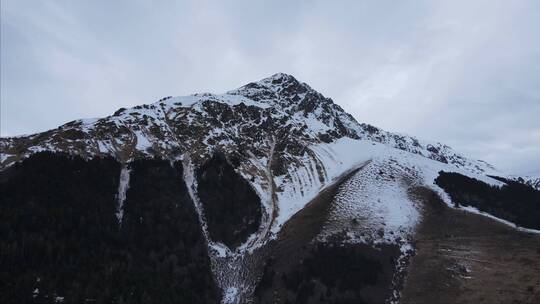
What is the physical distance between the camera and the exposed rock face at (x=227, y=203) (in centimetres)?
9475

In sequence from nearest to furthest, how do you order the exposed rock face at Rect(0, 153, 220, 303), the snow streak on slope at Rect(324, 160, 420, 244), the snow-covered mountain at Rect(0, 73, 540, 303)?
the exposed rock face at Rect(0, 153, 220, 303)
the snow-covered mountain at Rect(0, 73, 540, 303)
the snow streak on slope at Rect(324, 160, 420, 244)

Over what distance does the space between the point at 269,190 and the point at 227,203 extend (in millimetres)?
14398

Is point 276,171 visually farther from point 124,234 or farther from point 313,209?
point 124,234

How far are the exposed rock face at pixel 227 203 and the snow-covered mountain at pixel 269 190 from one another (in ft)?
0.89

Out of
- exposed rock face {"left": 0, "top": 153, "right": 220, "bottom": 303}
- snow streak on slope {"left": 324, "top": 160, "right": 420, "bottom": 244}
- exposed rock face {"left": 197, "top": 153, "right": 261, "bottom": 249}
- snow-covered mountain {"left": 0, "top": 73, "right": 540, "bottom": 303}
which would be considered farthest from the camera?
exposed rock face {"left": 197, "top": 153, "right": 261, "bottom": 249}

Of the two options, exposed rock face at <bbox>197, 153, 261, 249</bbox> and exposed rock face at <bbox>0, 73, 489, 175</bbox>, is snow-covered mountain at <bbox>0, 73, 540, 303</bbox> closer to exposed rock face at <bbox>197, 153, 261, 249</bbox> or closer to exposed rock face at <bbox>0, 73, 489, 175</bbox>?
exposed rock face at <bbox>197, 153, 261, 249</bbox>

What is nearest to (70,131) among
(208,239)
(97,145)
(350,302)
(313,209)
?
(97,145)

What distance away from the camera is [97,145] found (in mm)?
107125

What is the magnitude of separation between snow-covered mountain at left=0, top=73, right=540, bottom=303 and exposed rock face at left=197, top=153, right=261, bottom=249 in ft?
0.89

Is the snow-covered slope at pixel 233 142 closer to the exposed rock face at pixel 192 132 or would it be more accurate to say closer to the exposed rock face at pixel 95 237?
the exposed rock face at pixel 192 132

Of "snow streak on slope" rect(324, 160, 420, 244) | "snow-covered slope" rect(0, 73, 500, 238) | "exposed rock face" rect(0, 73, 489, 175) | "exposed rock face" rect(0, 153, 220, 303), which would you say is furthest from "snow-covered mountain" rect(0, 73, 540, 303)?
"exposed rock face" rect(0, 153, 220, 303)

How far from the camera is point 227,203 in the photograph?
101625 mm

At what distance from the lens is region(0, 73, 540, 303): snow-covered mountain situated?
264 feet

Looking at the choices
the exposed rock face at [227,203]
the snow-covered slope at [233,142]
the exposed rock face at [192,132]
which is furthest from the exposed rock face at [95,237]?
the snow-covered slope at [233,142]
